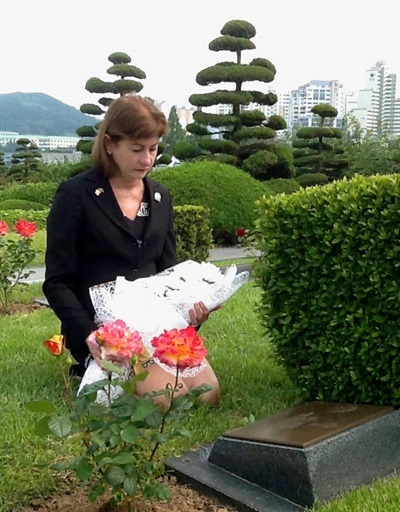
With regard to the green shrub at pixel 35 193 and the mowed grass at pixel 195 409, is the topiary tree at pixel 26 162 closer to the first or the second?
the green shrub at pixel 35 193

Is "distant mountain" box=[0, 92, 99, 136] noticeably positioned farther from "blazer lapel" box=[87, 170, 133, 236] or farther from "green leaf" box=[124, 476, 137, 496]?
"green leaf" box=[124, 476, 137, 496]

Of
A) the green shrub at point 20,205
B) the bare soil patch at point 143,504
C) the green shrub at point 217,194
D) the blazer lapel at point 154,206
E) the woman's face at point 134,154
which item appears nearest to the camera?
the bare soil patch at point 143,504

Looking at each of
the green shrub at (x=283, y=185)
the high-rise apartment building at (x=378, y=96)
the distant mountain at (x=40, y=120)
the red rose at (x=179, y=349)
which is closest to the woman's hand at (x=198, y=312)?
the red rose at (x=179, y=349)

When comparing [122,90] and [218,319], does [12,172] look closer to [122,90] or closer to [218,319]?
[122,90]

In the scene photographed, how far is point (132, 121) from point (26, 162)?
25637 millimetres

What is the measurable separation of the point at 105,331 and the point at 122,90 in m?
19.5

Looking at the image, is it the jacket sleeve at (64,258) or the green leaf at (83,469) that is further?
the jacket sleeve at (64,258)

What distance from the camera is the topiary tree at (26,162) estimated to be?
26.5 m

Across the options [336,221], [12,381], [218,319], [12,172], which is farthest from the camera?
[12,172]

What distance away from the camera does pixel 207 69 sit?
54.5ft

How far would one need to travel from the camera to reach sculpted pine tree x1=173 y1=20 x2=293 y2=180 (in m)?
16.4

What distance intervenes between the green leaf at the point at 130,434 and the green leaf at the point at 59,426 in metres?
0.14

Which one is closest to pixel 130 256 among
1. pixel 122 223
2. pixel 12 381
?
pixel 122 223

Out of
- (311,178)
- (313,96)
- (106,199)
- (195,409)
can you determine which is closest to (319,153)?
(311,178)
